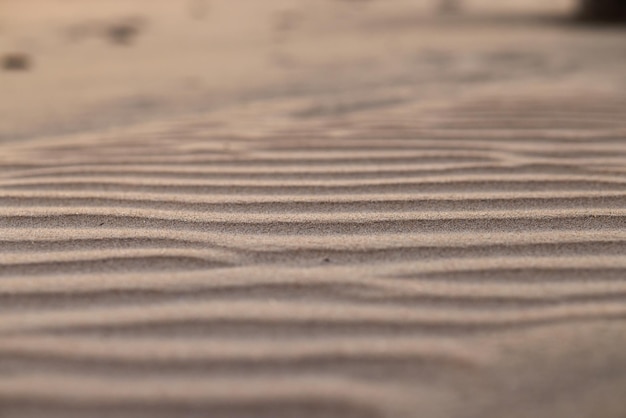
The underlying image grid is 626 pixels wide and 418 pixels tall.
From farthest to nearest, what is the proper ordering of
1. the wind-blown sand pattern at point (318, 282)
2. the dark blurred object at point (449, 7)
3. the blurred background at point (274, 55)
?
the dark blurred object at point (449, 7) → the blurred background at point (274, 55) → the wind-blown sand pattern at point (318, 282)

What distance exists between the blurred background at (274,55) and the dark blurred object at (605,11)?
0.24 metres

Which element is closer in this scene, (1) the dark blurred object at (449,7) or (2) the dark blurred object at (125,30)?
(2) the dark blurred object at (125,30)

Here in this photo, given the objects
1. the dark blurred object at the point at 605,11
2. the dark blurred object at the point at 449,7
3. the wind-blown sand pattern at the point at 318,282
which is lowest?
the wind-blown sand pattern at the point at 318,282

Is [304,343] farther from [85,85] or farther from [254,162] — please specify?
[85,85]

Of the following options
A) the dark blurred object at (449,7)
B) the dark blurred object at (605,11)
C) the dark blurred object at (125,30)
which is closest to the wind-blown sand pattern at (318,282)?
the dark blurred object at (125,30)

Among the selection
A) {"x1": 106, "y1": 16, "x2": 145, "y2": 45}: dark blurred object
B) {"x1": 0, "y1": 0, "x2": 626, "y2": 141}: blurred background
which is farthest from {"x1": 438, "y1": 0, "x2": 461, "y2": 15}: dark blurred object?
{"x1": 106, "y1": 16, "x2": 145, "y2": 45}: dark blurred object

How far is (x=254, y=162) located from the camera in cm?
242

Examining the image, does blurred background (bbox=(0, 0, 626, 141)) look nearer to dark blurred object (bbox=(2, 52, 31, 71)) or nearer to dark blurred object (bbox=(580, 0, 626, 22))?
dark blurred object (bbox=(2, 52, 31, 71))

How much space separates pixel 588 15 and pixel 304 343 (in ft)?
25.2

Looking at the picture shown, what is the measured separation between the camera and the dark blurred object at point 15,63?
5789mm

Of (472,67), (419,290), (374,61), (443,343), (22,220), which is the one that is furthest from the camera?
(374,61)

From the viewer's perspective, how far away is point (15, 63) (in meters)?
5.86

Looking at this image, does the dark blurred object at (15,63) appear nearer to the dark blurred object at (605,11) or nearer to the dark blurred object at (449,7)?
the dark blurred object at (449,7)

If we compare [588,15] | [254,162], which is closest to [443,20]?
[588,15]
